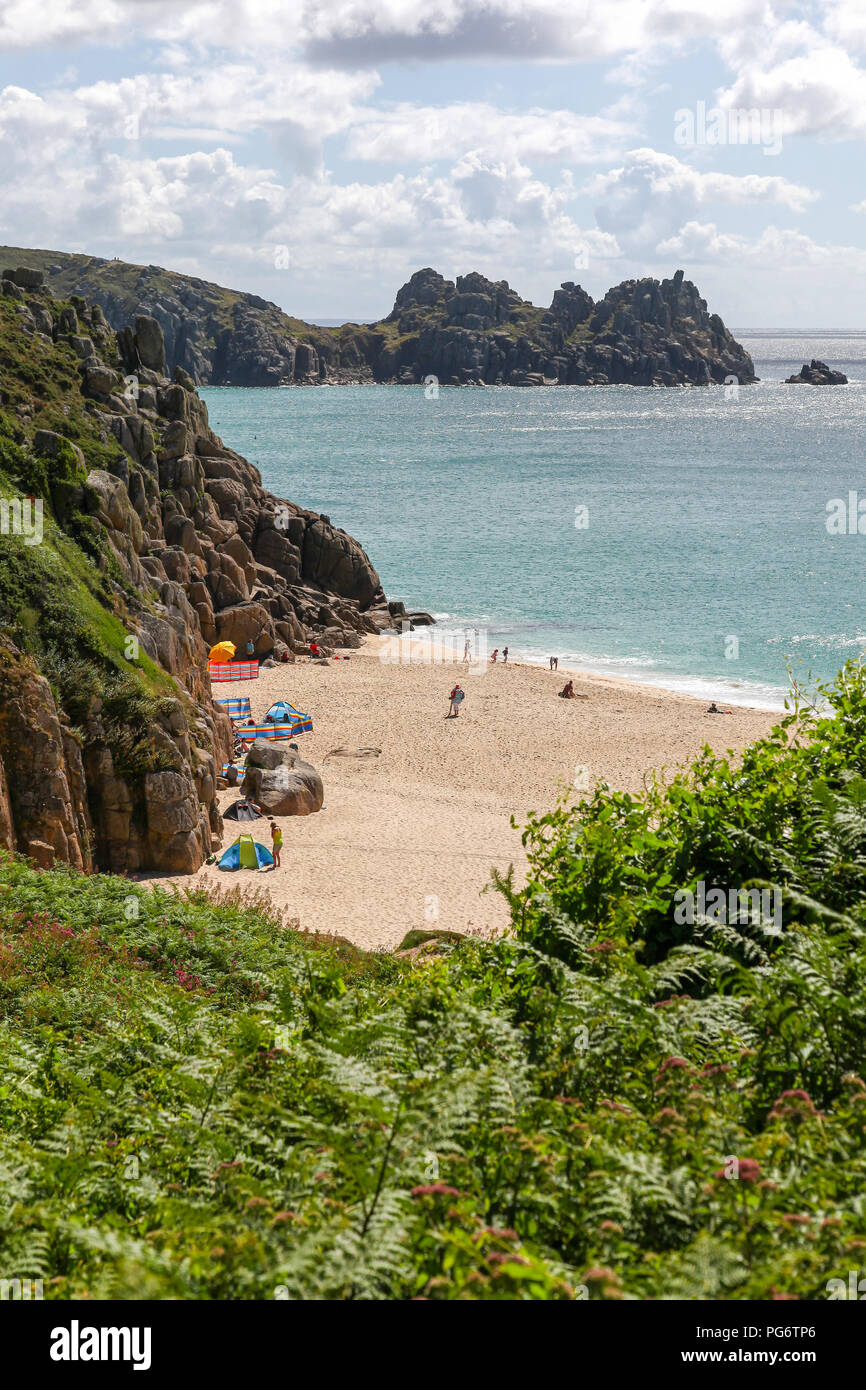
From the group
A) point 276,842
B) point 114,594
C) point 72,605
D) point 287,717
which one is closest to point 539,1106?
point 276,842

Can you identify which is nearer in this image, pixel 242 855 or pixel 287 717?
pixel 242 855

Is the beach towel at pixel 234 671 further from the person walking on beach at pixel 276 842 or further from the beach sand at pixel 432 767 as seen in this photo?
the person walking on beach at pixel 276 842

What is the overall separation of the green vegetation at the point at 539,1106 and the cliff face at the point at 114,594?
10.5 m

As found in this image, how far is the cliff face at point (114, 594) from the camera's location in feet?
64.6

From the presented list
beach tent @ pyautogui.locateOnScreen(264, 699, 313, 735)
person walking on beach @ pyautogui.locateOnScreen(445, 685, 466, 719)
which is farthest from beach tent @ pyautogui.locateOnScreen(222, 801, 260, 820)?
person walking on beach @ pyautogui.locateOnScreen(445, 685, 466, 719)

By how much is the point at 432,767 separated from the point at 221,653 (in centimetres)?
1135

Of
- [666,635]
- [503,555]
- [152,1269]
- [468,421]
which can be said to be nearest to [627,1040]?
[152,1269]

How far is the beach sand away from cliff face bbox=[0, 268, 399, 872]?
195 centimetres

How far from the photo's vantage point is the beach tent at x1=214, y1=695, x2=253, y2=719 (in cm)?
3325

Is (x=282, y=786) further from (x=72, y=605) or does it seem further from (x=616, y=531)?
(x=616, y=531)

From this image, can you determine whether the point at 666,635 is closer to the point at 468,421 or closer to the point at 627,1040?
the point at 627,1040

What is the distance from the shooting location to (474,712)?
38.4m

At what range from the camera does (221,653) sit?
3969 cm

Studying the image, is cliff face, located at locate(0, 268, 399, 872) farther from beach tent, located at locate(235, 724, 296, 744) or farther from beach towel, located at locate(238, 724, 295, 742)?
beach towel, located at locate(238, 724, 295, 742)
